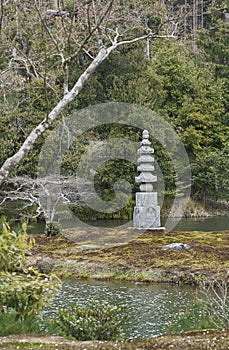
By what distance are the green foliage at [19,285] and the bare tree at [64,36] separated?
638mm

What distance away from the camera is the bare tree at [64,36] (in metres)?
5.18

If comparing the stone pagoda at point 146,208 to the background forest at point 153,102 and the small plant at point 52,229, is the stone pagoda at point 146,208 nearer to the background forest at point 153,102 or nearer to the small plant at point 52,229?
the small plant at point 52,229

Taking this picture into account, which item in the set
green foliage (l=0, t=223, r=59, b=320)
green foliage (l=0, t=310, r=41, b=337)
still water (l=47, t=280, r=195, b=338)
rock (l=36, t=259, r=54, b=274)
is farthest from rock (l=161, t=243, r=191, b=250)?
green foliage (l=0, t=223, r=59, b=320)

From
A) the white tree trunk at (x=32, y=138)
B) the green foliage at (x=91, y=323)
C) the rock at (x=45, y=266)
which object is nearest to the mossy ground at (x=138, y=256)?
the rock at (x=45, y=266)

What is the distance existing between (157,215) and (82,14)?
5.22m

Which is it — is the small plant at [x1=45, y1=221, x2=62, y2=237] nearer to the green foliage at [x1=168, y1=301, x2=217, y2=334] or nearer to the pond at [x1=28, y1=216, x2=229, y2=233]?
the pond at [x1=28, y1=216, x2=229, y2=233]

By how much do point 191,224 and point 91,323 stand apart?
47.5ft

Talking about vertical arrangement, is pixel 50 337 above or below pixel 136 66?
below

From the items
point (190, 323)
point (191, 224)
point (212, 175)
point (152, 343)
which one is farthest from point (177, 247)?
point (212, 175)

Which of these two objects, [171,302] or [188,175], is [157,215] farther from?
[188,175]

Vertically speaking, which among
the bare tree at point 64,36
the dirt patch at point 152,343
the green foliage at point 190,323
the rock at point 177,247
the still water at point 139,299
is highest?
the bare tree at point 64,36

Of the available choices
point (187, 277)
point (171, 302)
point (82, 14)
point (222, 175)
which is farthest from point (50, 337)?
point (222, 175)

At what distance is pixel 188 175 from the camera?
22.2m

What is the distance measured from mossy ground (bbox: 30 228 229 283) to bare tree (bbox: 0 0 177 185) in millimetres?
2515
